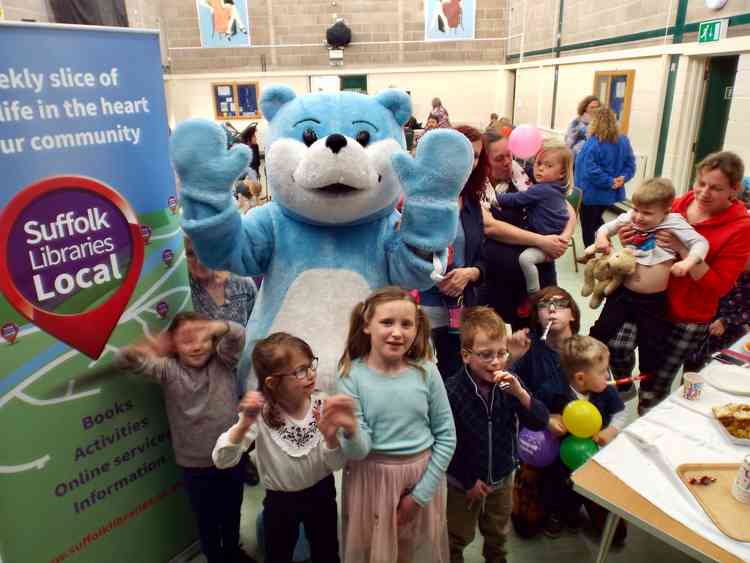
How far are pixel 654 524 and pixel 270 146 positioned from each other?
156 cm

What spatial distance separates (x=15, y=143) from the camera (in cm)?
136

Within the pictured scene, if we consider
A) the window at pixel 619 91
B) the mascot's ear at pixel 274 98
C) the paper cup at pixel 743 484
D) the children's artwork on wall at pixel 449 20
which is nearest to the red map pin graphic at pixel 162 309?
the mascot's ear at pixel 274 98

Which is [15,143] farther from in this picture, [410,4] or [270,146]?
[410,4]

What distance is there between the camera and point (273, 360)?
62.6 inches

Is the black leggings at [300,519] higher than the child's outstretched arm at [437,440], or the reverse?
the child's outstretched arm at [437,440]

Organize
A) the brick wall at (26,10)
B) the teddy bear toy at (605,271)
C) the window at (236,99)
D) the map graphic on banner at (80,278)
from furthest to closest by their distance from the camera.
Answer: the window at (236,99) → the brick wall at (26,10) → the teddy bear toy at (605,271) → the map graphic on banner at (80,278)

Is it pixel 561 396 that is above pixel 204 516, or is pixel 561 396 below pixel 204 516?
above

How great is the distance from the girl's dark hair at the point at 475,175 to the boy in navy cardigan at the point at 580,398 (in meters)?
0.72

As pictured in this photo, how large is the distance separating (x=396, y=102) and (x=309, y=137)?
0.35 meters

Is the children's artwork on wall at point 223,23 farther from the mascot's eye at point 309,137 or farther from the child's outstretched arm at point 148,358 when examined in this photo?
the child's outstretched arm at point 148,358

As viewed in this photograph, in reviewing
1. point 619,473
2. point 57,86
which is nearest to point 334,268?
point 57,86

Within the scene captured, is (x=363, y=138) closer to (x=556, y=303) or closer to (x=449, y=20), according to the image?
(x=556, y=303)

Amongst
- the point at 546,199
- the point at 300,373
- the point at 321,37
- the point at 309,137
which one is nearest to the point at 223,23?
the point at 321,37

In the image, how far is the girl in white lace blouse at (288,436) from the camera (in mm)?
1507
